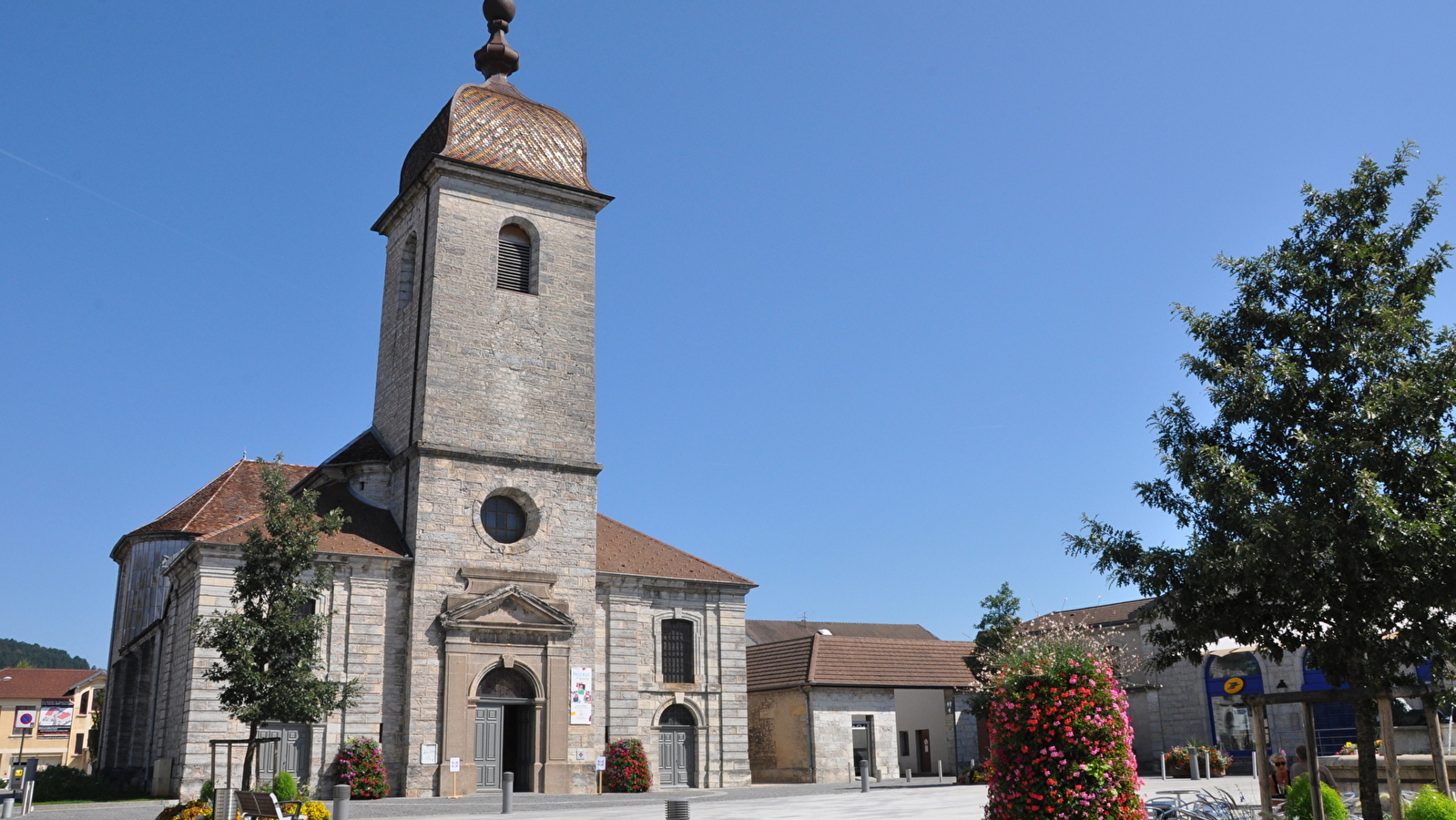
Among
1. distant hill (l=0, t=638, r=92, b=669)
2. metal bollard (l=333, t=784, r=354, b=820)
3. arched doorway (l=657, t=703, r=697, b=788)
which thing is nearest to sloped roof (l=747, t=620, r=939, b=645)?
arched doorway (l=657, t=703, r=697, b=788)

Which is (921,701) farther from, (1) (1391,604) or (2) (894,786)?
(1) (1391,604)

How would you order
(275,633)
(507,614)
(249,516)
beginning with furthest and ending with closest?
(249,516) < (507,614) < (275,633)

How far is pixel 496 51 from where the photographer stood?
35500 millimetres

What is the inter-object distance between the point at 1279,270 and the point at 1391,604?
3.77m

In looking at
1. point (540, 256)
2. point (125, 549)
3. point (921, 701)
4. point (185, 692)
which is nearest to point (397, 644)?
point (185, 692)

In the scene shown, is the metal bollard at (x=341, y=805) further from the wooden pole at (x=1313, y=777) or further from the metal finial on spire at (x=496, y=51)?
the metal finial on spire at (x=496, y=51)

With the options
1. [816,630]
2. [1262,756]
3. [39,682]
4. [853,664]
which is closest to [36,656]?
[39,682]

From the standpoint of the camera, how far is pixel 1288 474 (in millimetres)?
11984

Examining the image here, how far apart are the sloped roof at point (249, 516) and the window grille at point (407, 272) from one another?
5729 mm

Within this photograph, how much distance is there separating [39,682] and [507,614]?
68.9m

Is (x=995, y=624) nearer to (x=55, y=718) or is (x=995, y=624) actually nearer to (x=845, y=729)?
(x=845, y=729)

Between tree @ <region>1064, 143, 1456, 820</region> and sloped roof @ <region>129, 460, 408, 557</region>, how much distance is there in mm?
19299

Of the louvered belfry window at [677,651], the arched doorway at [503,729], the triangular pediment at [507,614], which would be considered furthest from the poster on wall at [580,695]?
the louvered belfry window at [677,651]

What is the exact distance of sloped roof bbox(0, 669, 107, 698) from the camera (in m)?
77.3
